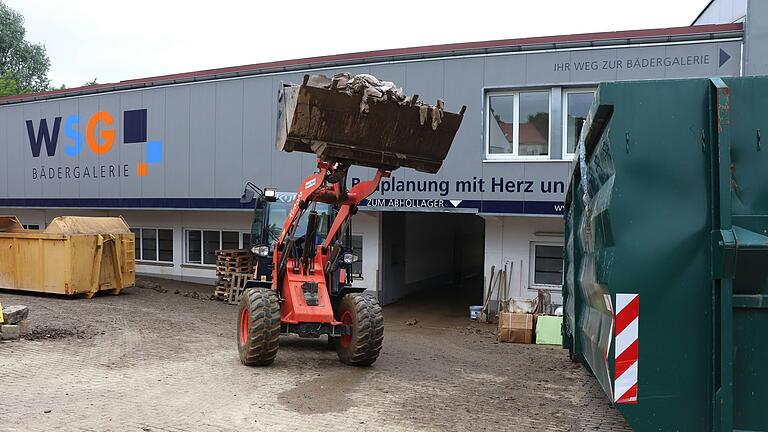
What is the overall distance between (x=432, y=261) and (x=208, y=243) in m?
6.73

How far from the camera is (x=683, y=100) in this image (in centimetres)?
349

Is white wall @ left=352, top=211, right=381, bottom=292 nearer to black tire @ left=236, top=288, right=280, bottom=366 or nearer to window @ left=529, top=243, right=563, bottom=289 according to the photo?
window @ left=529, top=243, right=563, bottom=289

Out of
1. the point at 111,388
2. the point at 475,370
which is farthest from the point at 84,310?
the point at 475,370

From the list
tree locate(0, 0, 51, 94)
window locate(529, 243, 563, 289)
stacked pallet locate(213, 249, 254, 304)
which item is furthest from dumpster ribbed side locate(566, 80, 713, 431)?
tree locate(0, 0, 51, 94)

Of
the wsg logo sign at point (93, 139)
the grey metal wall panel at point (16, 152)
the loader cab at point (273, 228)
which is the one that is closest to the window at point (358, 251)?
the loader cab at point (273, 228)

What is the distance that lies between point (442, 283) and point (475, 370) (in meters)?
11.6

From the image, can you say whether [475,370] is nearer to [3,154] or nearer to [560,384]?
[560,384]

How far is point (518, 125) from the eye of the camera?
13.7 meters

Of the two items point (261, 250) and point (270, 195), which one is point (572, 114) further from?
point (261, 250)

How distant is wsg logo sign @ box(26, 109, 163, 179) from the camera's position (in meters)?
18.5

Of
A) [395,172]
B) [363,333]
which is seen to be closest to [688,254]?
[363,333]

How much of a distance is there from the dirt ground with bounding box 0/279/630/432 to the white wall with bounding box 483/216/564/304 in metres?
1.87

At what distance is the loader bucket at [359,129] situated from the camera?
307 inches

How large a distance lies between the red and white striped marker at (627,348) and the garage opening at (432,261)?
11959mm
